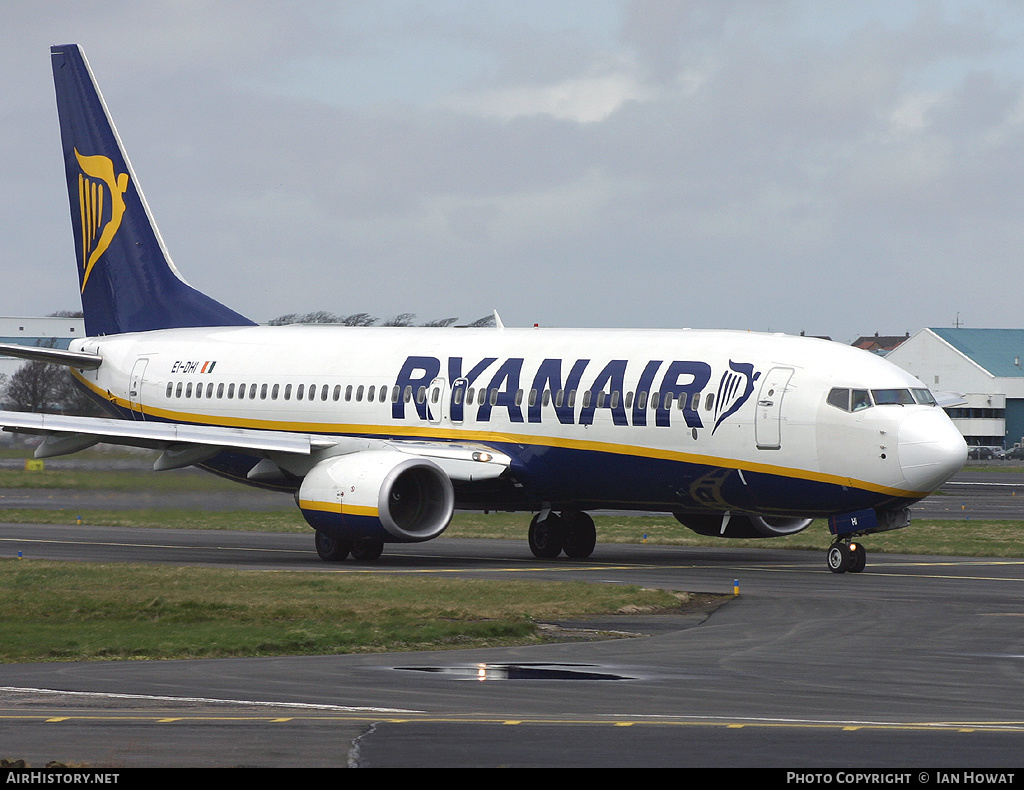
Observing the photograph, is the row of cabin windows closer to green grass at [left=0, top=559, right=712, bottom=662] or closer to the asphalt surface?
green grass at [left=0, top=559, right=712, bottom=662]

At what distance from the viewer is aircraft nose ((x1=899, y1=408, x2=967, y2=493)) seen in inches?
1117

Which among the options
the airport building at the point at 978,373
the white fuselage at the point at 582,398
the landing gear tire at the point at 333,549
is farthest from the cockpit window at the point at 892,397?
the airport building at the point at 978,373

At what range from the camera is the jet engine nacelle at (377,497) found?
1222 inches

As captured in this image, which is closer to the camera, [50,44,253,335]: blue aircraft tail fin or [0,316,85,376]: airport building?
[50,44,253,335]: blue aircraft tail fin

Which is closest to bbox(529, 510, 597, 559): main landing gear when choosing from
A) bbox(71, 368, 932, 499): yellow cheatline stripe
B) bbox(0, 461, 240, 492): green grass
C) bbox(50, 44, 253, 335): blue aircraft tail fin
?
bbox(71, 368, 932, 499): yellow cheatline stripe

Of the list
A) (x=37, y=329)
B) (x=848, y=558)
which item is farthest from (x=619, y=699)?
(x=37, y=329)

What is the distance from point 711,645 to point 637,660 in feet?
5.67

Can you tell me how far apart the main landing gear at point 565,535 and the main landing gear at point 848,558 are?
6.72m

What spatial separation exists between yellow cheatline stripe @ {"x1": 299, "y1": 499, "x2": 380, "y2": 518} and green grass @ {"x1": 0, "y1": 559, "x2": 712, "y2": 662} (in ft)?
6.14

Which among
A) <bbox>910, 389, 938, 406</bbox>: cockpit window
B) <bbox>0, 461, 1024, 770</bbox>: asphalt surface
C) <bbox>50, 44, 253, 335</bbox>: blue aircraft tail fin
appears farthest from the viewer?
<bbox>50, 44, 253, 335</bbox>: blue aircraft tail fin

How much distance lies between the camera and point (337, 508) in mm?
31391
